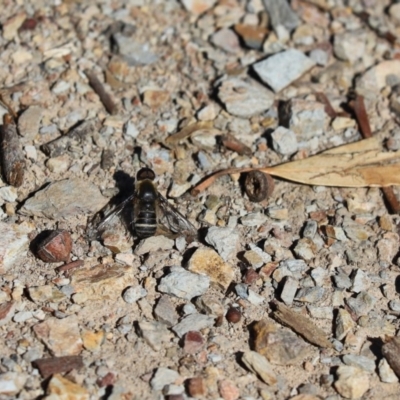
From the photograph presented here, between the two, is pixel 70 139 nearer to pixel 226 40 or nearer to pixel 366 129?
pixel 226 40

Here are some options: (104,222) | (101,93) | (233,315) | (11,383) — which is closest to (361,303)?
(233,315)

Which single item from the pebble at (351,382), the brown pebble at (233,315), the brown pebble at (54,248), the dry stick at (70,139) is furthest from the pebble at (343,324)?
the dry stick at (70,139)

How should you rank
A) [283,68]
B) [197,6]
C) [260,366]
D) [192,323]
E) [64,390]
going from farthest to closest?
[197,6] → [283,68] → [192,323] → [260,366] → [64,390]

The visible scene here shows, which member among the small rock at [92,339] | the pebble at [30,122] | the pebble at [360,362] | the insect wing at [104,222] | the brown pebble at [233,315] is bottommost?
the pebble at [360,362]

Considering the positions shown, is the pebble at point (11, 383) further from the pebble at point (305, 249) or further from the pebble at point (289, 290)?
the pebble at point (305, 249)

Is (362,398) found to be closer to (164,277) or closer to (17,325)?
(164,277)

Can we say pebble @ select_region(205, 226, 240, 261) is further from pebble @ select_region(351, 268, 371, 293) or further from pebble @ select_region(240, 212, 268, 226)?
pebble @ select_region(351, 268, 371, 293)

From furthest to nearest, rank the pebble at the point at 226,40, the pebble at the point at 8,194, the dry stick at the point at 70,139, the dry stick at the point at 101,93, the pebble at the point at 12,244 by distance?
1. the pebble at the point at 226,40
2. the dry stick at the point at 101,93
3. the dry stick at the point at 70,139
4. the pebble at the point at 8,194
5. the pebble at the point at 12,244
